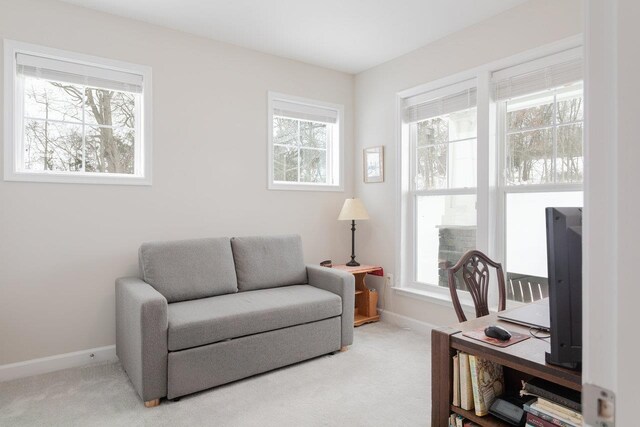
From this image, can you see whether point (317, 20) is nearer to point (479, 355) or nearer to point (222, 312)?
point (222, 312)

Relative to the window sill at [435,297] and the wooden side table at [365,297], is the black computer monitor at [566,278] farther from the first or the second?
the wooden side table at [365,297]

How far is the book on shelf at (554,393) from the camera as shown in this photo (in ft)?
3.64

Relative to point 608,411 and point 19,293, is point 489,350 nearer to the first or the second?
point 608,411

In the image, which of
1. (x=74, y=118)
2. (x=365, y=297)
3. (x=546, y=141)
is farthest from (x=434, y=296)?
(x=74, y=118)

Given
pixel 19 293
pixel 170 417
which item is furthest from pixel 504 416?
pixel 19 293

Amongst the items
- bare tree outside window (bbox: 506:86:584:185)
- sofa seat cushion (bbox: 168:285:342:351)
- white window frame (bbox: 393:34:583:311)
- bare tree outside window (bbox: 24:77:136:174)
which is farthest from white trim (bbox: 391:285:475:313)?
bare tree outside window (bbox: 24:77:136:174)

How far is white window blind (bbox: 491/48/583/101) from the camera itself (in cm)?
260

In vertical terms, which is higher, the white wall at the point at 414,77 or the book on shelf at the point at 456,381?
the white wall at the point at 414,77

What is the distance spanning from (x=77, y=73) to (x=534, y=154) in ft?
11.4

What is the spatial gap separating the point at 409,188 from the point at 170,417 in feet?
9.19

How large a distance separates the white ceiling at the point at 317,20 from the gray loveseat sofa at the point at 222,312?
1765 mm

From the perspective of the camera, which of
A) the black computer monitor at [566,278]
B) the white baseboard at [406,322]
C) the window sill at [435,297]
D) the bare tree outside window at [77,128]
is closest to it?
the black computer monitor at [566,278]

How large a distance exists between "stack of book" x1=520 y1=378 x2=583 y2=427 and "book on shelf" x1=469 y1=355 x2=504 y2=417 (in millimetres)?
136

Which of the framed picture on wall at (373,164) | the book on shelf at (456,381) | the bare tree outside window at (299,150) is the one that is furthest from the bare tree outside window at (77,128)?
the book on shelf at (456,381)
